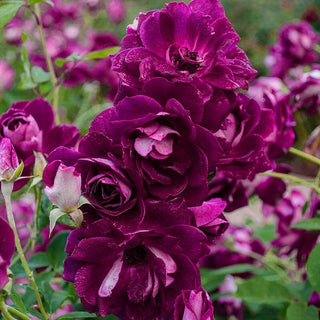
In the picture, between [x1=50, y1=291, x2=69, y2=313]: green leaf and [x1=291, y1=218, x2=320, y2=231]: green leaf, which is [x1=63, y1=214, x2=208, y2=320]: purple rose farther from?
[x1=291, y1=218, x2=320, y2=231]: green leaf

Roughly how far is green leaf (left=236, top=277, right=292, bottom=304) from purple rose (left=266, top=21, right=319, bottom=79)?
630 mm

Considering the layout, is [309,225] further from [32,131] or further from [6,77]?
[6,77]

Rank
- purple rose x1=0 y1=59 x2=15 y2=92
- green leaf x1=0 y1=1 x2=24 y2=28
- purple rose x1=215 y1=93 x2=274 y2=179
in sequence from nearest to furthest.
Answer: purple rose x1=215 y1=93 x2=274 y2=179 < green leaf x1=0 y1=1 x2=24 y2=28 < purple rose x1=0 y1=59 x2=15 y2=92

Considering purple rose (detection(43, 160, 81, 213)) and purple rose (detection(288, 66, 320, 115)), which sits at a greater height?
purple rose (detection(43, 160, 81, 213))

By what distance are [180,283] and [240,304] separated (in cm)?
70

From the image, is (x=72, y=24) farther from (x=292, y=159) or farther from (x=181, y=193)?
(x=292, y=159)

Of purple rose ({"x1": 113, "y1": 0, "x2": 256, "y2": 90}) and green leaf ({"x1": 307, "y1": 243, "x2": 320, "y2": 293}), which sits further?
green leaf ({"x1": 307, "y1": 243, "x2": 320, "y2": 293})

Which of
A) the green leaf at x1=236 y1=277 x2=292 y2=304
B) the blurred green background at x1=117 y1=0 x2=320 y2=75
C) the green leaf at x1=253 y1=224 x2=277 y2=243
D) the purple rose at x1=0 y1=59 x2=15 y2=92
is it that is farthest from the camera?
the blurred green background at x1=117 y1=0 x2=320 y2=75

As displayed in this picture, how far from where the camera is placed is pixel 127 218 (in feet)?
1.32

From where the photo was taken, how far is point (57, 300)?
1.79ft

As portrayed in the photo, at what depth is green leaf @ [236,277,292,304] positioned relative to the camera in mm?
813

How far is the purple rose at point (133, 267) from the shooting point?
1.35 ft

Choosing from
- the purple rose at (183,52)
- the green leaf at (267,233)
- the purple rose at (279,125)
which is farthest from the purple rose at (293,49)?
the purple rose at (183,52)

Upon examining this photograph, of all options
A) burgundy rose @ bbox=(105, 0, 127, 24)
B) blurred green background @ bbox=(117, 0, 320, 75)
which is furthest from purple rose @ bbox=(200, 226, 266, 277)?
blurred green background @ bbox=(117, 0, 320, 75)
